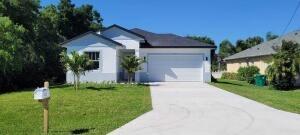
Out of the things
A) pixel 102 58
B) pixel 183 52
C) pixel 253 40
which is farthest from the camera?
pixel 253 40

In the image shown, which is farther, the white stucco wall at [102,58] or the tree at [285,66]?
the white stucco wall at [102,58]

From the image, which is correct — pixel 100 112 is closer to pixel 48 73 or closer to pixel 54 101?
pixel 54 101

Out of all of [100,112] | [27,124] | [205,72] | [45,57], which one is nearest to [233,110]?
[100,112]

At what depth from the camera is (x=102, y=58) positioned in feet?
90.4

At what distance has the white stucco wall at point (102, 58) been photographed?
27562mm

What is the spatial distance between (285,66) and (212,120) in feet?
50.9

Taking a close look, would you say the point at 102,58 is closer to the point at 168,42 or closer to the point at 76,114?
the point at 168,42

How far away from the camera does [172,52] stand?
3056 centimetres

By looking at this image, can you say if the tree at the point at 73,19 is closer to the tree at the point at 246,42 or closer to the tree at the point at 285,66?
the tree at the point at 285,66

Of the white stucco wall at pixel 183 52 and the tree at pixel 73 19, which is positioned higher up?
the tree at pixel 73 19

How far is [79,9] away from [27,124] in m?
45.7

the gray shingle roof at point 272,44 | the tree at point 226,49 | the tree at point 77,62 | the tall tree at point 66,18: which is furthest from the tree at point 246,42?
the tree at point 77,62

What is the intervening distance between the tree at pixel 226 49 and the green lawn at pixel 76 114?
69.6 m

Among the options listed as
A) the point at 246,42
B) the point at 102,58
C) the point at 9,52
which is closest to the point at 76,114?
the point at 102,58
